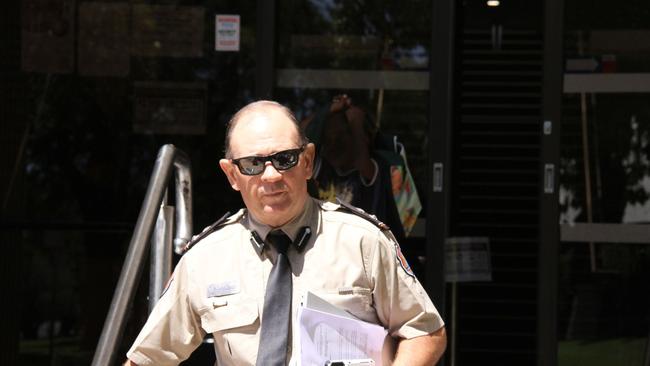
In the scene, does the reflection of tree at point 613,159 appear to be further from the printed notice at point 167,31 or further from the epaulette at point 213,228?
the epaulette at point 213,228

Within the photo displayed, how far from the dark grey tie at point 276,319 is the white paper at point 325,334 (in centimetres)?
5

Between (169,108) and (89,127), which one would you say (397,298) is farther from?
(89,127)

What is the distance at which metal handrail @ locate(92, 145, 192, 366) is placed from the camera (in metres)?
3.37

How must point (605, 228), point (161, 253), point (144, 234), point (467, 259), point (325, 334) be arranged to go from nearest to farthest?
point (325, 334)
point (144, 234)
point (161, 253)
point (605, 228)
point (467, 259)

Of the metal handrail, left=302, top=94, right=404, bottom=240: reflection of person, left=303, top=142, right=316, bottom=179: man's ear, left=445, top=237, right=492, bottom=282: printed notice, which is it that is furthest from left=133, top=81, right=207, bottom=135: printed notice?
left=303, top=142, right=316, bottom=179: man's ear

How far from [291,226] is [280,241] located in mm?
45

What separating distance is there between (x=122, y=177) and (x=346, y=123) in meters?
1.27

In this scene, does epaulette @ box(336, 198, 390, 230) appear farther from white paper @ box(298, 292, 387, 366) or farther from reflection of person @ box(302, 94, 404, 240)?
reflection of person @ box(302, 94, 404, 240)

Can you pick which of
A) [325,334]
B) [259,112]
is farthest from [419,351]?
[259,112]

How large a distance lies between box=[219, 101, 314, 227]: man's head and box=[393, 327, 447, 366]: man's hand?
1.32ft

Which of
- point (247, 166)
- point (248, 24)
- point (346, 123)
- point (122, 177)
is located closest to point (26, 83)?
point (122, 177)

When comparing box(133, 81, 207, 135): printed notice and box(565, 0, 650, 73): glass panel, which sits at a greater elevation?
box(565, 0, 650, 73): glass panel

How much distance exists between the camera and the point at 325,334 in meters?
2.65

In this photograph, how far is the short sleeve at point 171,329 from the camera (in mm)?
2814
